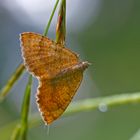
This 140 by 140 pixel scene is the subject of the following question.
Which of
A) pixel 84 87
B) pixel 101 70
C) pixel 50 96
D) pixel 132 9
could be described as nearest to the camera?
pixel 50 96

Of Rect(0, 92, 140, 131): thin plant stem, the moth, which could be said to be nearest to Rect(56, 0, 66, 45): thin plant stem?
the moth

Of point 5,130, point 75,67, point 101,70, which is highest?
point 75,67

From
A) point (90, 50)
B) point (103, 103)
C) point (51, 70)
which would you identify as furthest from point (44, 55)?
point (90, 50)

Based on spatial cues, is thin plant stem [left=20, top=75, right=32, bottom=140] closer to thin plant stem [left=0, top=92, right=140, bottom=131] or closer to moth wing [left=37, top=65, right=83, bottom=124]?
moth wing [left=37, top=65, right=83, bottom=124]

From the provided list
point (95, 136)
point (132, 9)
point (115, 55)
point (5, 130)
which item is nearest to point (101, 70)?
point (115, 55)

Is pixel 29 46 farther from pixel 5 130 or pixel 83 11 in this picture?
pixel 83 11

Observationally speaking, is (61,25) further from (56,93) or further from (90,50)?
(90,50)
